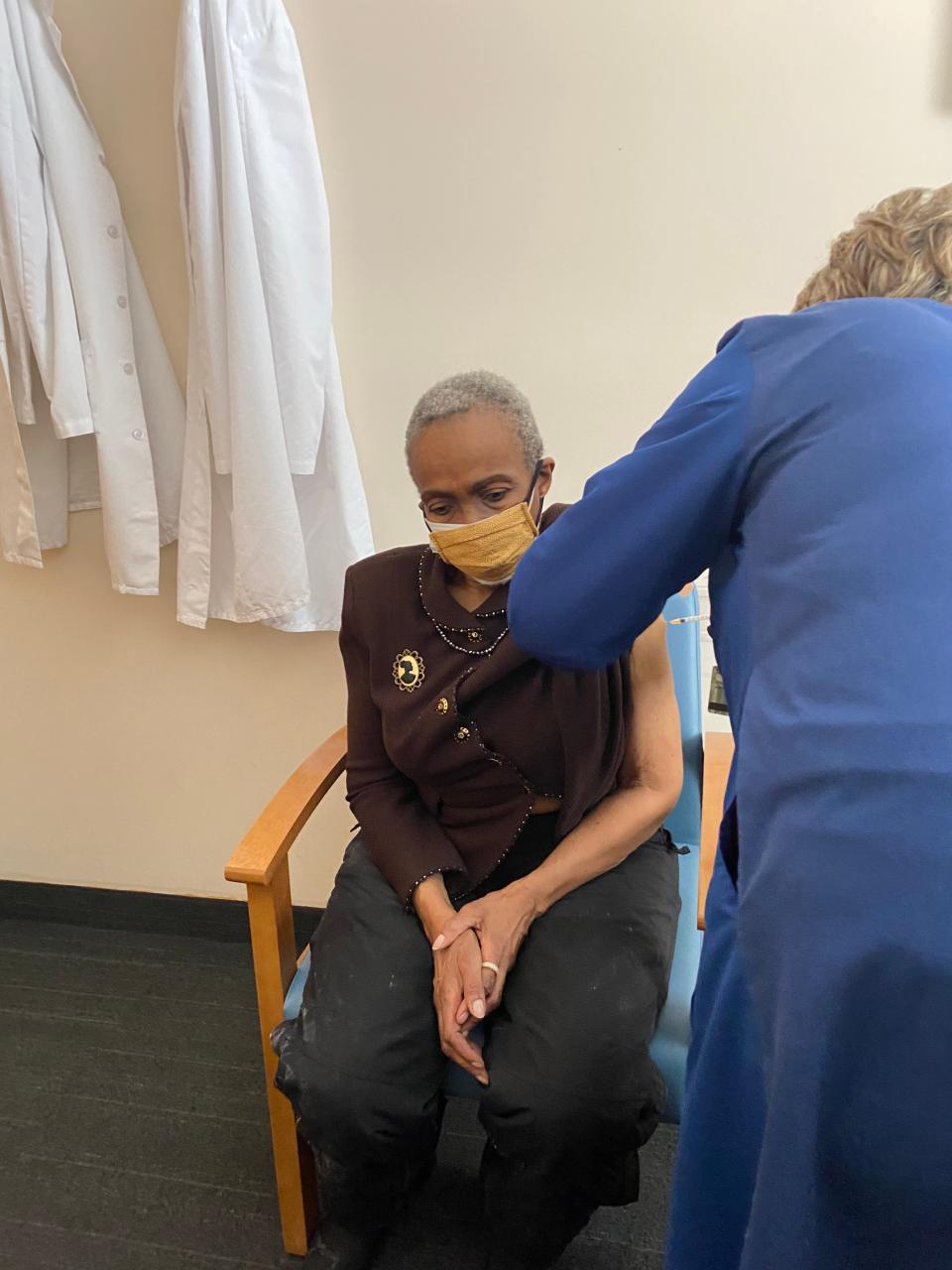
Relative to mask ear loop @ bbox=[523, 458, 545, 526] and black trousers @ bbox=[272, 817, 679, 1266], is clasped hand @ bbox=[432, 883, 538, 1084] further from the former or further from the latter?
mask ear loop @ bbox=[523, 458, 545, 526]

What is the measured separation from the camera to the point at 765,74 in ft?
5.04

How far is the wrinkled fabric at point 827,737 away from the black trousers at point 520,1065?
29cm

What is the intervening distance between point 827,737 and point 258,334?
125 cm

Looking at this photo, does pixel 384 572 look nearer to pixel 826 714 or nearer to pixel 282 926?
pixel 282 926

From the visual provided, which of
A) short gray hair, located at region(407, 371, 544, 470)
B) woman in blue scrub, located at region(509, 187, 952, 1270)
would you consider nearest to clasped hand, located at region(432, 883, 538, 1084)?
woman in blue scrub, located at region(509, 187, 952, 1270)

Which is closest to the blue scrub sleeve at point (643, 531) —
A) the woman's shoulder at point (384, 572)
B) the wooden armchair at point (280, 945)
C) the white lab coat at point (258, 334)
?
the woman's shoulder at point (384, 572)

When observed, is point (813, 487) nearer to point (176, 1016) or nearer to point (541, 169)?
point (541, 169)

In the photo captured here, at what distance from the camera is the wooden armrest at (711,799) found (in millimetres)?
1120

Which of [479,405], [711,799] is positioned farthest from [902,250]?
[711,799]

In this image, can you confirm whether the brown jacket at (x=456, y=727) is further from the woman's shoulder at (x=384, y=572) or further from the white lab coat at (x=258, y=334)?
the white lab coat at (x=258, y=334)

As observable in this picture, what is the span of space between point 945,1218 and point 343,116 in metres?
1.82

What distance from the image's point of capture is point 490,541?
1222 millimetres

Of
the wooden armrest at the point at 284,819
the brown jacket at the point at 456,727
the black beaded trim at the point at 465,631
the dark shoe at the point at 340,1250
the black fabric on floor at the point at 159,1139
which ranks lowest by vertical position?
the black fabric on floor at the point at 159,1139

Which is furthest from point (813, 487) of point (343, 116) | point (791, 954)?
point (343, 116)
